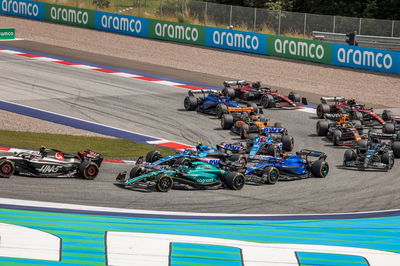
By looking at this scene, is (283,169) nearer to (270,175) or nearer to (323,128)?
(270,175)

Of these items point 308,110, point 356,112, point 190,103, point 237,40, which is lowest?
point 308,110

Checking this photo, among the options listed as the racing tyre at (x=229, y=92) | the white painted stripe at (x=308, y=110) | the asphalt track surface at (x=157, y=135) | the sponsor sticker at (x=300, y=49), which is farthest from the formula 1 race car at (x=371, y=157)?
the sponsor sticker at (x=300, y=49)

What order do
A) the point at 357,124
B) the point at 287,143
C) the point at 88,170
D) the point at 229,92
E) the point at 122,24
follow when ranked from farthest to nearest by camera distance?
the point at 122,24
the point at 229,92
the point at 357,124
the point at 287,143
the point at 88,170

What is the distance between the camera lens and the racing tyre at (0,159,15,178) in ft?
66.0

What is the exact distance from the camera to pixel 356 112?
1212 inches

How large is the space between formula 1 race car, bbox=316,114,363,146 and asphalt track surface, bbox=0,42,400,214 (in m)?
0.46

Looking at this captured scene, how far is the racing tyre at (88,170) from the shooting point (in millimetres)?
20812

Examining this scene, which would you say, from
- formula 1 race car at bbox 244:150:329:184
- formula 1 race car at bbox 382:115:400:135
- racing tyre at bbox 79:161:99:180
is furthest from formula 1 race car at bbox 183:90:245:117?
racing tyre at bbox 79:161:99:180

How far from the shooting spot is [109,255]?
48.9ft

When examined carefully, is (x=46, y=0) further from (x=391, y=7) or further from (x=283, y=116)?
(x=283, y=116)

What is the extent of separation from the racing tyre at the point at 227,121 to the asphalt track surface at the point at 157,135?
1.11ft

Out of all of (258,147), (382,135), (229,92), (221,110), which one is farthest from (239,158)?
(229,92)

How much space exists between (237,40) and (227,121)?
872 inches

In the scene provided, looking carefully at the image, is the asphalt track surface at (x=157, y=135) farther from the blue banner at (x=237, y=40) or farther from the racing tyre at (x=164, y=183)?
the blue banner at (x=237, y=40)
